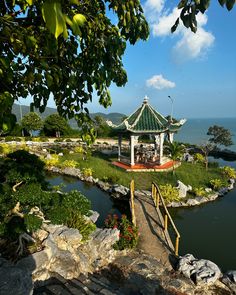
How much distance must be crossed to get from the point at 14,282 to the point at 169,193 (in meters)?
11.6

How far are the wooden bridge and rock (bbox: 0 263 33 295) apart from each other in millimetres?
4750

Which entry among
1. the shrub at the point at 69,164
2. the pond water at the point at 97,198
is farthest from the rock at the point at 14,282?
the shrub at the point at 69,164

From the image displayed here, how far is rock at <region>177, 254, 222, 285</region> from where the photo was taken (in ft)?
25.4

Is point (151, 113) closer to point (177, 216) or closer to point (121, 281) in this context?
point (177, 216)

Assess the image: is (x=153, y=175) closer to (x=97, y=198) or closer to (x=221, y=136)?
(x=97, y=198)

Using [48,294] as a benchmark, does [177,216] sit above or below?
below

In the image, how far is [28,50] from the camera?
113 inches

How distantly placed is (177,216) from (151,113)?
10678 millimetres

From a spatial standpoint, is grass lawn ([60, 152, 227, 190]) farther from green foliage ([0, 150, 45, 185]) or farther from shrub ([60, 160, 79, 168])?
green foliage ([0, 150, 45, 185])

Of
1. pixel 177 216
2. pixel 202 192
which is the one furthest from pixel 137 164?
pixel 177 216

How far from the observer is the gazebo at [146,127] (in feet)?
70.7

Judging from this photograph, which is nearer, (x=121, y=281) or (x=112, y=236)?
(x=121, y=281)

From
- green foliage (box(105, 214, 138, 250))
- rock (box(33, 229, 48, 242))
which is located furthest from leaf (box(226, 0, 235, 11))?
Result: green foliage (box(105, 214, 138, 250))

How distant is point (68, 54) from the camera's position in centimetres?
387
